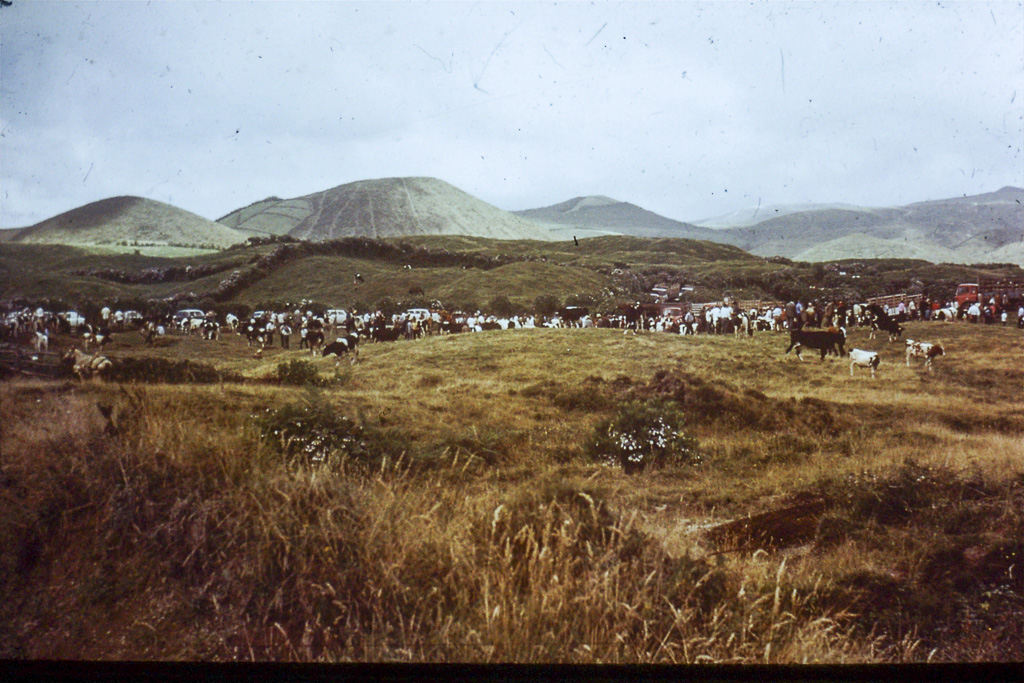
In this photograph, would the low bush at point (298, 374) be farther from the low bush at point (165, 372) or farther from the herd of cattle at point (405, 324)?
the low bush at point (165, 372)

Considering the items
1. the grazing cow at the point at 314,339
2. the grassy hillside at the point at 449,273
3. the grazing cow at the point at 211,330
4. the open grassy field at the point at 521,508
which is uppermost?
the grassy hillside at the point at 449,273

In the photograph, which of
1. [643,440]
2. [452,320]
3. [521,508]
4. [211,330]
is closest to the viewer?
[521,508]

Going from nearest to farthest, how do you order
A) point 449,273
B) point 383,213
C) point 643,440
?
point 643,440
point 449,273
point 383,213

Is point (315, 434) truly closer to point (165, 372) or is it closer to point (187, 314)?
point (165, 372)

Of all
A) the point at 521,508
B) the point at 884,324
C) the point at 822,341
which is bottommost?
the point at 521,508

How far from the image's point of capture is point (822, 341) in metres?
4.13

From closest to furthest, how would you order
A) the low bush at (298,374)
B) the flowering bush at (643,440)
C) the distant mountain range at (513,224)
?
the flowering bush at (643,440)
the low bush at (298,374)
the distant mountain range at (513,224)

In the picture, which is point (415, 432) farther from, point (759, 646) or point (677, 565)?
point (759, 646)

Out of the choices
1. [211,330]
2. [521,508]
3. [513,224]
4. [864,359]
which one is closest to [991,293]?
[864,359]

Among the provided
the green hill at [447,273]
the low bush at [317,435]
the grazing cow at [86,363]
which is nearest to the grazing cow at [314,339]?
the green hill at [447,273]

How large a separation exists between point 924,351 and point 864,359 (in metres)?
0.46

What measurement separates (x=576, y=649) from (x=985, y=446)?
296 centimetres

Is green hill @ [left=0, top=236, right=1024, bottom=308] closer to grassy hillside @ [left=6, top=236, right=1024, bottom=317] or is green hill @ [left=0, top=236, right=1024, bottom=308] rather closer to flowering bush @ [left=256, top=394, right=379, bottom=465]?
grassy hillside @ [left=6, top=236, right=1024, bottom=317]

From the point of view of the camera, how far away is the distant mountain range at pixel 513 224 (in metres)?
4.53
